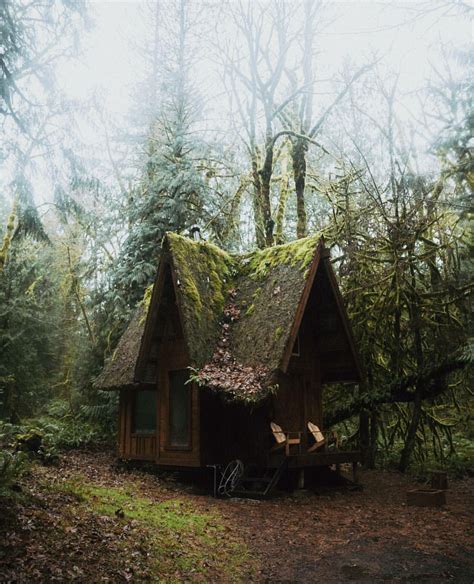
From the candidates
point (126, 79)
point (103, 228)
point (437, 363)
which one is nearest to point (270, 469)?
point (437, 363)

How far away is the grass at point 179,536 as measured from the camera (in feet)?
22.7

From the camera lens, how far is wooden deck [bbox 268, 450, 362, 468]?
12.8 meters

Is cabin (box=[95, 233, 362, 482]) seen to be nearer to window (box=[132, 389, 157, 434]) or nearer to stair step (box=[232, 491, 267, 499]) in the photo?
window (box=[132, 389, 157, 434])

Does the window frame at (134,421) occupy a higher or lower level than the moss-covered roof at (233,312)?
lower

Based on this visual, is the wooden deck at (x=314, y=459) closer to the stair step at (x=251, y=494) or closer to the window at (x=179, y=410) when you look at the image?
the stair step at (x=251, y=494)

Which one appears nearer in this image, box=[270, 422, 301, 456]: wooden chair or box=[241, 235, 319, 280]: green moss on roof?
box=[270, 422, 301, 456]: wooden chair

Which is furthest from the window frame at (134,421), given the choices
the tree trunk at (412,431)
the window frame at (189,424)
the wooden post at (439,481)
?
the tree trunk at (412,431)

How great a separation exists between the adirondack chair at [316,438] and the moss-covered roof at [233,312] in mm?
2969

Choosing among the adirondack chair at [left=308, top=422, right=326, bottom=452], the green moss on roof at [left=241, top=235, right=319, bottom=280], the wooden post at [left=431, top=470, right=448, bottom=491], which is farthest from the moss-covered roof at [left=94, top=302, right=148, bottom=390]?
the wooden post at [left=431, top=470, right=448, bottom=491]

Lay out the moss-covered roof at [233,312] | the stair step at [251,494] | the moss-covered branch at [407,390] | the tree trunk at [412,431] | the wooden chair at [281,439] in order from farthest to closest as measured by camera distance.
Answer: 1. the tree trunk at [412,431]
2. the moss-covered branch at [407,390]
3. the wooden chair at [281,439]
4. the moss-covered roof at [233,312]
5. the stair step at [251,494]

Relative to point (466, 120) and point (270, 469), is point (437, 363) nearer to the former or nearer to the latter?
point (270, 469)

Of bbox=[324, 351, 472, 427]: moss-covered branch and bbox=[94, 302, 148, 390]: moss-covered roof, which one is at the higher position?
bbox=[94, 302, 148, 390]: moss-covered roof

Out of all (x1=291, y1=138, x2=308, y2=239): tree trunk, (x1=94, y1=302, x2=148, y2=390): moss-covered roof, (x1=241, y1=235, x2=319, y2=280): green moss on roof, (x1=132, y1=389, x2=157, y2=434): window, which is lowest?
(x1=132, y1=389, x2=157, y2=434): window

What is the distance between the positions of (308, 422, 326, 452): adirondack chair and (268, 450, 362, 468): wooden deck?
1.04 feet
